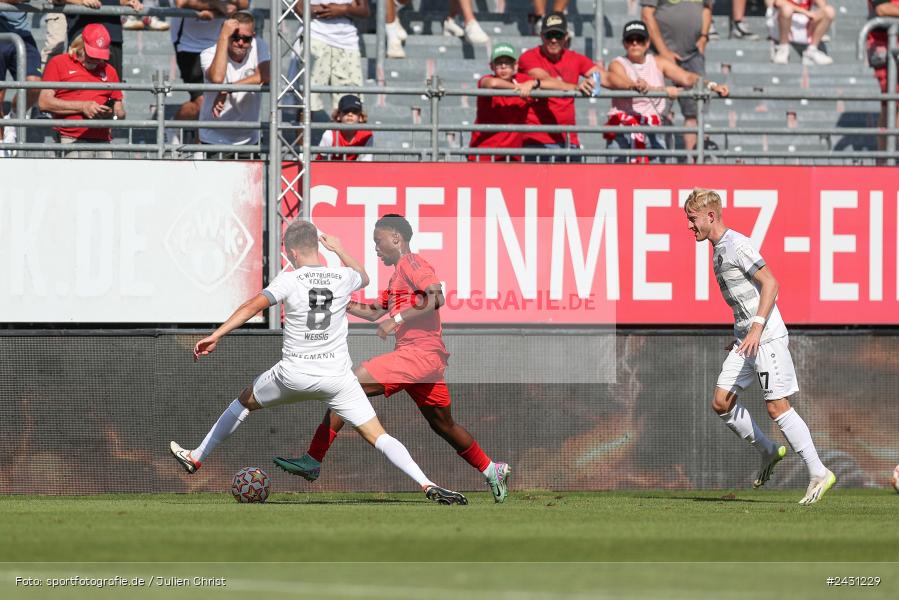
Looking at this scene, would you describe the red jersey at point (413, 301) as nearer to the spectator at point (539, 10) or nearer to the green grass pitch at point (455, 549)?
the green grass pitch at point (455, 549)

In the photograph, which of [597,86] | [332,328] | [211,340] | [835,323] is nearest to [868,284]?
[835,323]

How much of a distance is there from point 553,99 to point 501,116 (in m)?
0.60

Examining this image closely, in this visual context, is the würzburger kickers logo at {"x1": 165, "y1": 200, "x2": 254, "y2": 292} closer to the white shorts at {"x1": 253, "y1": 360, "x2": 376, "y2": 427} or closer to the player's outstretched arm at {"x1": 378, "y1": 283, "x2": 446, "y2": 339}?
the player's outstretched arm at {"x1": 378, "y1": 283, "x2": 446, "y2": 339}

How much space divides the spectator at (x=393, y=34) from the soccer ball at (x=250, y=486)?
7861 mm

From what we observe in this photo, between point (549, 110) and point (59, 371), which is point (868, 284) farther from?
point (59, 371)

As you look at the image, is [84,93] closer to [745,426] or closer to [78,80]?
[78,80]


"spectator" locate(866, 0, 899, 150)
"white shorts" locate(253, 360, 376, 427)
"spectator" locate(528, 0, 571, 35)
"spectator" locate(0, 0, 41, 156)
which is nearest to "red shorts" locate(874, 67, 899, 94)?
"spectator" locate(866, 0, 899, 150)

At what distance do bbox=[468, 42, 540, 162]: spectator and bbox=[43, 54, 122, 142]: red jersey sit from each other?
11.7 feet

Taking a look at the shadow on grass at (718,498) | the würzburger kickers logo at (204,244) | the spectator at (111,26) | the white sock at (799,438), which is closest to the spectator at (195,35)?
the spectator at (111,26)

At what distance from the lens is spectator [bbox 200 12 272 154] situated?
15.1 m

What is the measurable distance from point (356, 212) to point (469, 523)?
553 cm

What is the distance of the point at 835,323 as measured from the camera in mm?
14820

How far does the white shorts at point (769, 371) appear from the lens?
11.7m

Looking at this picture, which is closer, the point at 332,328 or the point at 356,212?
the point at 332,328
